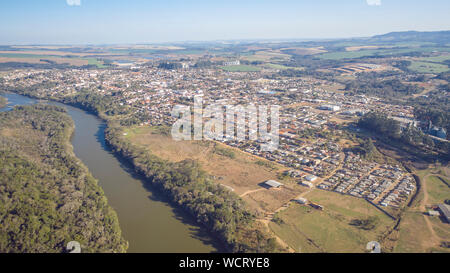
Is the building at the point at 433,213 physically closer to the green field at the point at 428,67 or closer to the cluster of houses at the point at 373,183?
the cluster of houses at the point at 373,183

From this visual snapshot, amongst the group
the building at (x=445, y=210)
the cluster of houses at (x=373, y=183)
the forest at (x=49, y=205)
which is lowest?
the building at (x=445, y=210)

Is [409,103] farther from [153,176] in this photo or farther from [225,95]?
[153,176]

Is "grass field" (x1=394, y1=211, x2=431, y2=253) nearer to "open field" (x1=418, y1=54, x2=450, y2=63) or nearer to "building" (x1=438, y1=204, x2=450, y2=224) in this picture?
"building" (x1=438, y1=204, x2=450, y2=224)

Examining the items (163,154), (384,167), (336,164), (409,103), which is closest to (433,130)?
(384,167)

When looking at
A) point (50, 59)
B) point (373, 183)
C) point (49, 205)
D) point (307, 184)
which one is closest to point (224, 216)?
point (307, 184)

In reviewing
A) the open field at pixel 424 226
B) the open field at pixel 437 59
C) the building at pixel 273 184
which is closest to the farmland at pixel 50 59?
the building at pixel 273 184

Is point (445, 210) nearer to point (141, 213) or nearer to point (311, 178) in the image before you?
point (311, 178)
